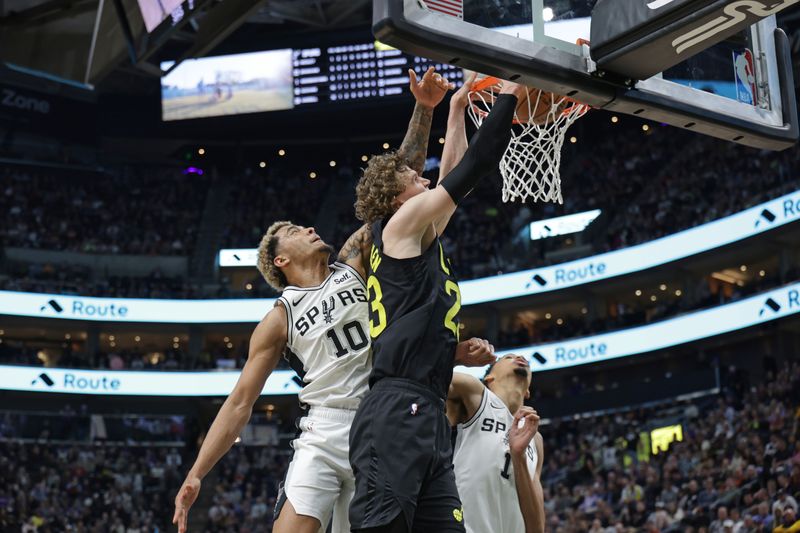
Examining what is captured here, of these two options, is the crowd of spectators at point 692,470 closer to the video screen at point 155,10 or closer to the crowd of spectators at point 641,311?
the crowd of spectators at point 641,311

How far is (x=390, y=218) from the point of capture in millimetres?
4184

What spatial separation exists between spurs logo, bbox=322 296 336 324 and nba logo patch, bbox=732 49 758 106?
6.96ft

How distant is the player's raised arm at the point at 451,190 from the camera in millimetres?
3924

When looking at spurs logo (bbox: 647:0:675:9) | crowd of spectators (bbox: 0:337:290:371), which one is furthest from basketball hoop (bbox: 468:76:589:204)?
crowd of spectators (bbox: 0:337:290:371)

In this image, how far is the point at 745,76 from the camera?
4.98 metres

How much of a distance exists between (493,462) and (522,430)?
0.36 metres

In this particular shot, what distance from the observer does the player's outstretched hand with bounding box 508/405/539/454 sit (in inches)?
198

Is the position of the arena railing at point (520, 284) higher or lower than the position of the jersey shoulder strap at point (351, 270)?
higher

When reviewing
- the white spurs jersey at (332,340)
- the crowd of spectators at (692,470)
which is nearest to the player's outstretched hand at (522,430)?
the white spurs jersey at (332,340)

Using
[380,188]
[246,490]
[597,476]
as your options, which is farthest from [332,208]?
[380,188]

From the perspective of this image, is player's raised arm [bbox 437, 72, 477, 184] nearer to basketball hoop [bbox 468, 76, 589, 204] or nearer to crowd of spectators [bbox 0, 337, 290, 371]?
basketball hoop [bbox 468, 76, 589, 204]

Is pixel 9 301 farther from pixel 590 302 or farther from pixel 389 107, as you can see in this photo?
pixel 590 302

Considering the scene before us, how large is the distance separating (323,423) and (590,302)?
1013 inches

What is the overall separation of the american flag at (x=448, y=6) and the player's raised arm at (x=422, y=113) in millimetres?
394
